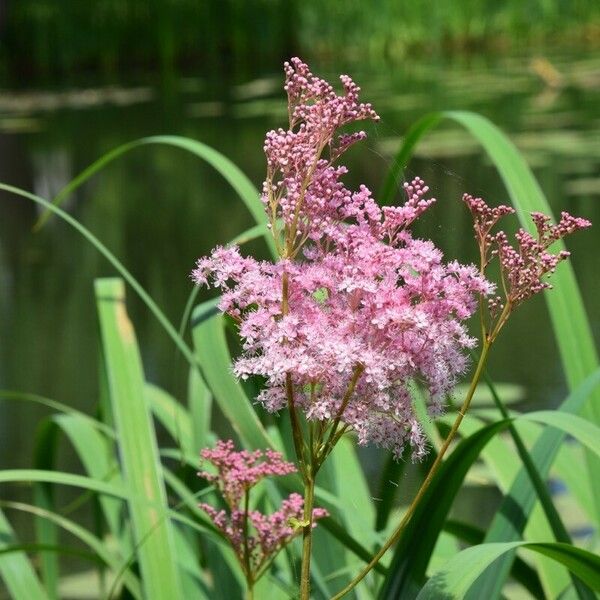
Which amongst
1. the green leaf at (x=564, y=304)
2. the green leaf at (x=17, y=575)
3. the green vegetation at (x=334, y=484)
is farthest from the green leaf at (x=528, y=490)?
the green leaf at (x=17, y=575)

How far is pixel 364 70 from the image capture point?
1140cm

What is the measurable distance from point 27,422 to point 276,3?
29.4ft

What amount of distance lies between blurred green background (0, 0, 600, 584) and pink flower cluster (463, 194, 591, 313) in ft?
0.07

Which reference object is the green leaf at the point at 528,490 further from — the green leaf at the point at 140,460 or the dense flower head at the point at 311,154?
the dense flower head at the point at 311,154

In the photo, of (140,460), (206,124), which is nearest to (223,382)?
(140,460)

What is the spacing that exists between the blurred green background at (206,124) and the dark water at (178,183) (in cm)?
1

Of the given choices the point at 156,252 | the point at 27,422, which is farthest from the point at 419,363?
the point at 156,252

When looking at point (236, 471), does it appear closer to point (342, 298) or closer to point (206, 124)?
point (342, 298)

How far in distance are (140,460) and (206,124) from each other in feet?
23.9

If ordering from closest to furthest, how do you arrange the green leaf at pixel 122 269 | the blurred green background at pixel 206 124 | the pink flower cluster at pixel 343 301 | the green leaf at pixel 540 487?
the pink flower cluster at pixel 343 301, the green leaf at pixel 540 487, the green leaf at pixel 122 269, the blurred green background at pixel 206 124

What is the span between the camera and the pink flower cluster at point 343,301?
0.53 metres

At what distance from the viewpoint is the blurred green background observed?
12.3ft

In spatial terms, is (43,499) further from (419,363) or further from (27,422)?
(27,422)

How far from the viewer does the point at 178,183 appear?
7.02 metres
